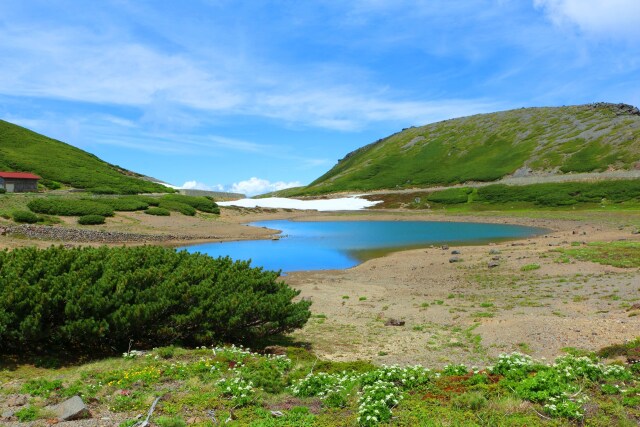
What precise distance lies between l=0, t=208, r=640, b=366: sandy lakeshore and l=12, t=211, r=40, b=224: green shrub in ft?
10.6

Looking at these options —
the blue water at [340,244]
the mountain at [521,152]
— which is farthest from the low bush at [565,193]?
the blue water at [340,244]

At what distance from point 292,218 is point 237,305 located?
280ft

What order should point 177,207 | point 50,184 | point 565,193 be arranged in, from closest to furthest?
point 177,207, point 50,184, point 565,193

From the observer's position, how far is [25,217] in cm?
4719

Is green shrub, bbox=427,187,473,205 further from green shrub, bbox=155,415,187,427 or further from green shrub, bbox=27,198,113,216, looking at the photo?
green shrub, bbox=155,415,187,427

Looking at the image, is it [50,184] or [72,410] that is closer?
[72,410]

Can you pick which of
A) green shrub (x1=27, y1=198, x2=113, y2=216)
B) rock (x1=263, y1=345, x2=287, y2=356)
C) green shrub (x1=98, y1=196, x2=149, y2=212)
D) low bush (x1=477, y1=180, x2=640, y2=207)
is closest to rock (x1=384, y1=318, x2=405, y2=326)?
rock (x1=263, y1=345, x2=287, y2=356)

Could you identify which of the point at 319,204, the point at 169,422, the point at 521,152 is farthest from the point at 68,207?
the point at 521,152

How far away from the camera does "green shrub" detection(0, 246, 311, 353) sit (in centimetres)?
1157

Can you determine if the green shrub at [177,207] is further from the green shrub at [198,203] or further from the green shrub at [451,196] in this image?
the green shrub at [451,196]

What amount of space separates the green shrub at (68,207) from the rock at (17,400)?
5201cm

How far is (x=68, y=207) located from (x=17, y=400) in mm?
53336

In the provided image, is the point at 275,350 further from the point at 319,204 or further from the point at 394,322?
the point at 319,204

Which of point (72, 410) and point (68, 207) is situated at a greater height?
point (68, 207)
